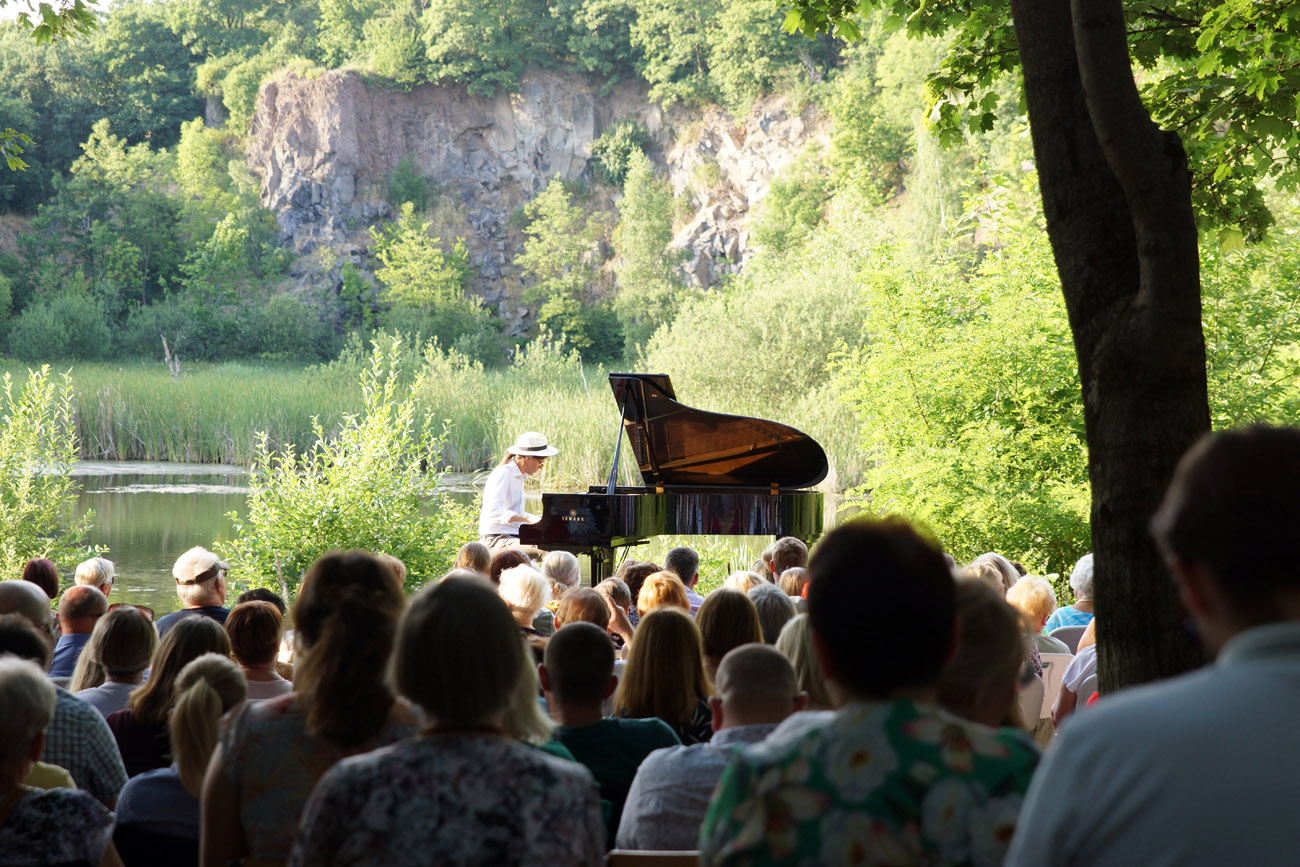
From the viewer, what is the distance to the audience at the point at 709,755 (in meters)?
2.28

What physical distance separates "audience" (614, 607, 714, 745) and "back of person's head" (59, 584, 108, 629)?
238cm

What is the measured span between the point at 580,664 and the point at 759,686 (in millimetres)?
625

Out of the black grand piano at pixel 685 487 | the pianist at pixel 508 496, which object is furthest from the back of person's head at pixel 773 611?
the pianist at pixel 508 496

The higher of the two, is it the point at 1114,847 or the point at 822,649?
the point at 822,649

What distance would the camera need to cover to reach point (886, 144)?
118ft

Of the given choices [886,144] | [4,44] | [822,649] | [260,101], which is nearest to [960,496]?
[822,649]

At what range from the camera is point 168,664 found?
A: 3.15 metres

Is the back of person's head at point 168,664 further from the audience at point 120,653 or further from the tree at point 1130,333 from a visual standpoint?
the tree at point 1130,333

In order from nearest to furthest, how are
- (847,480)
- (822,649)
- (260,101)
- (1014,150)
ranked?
(822,649) → (847,480) → (1014,150) → (260,101)

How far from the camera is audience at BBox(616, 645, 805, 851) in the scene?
2283 millimetres

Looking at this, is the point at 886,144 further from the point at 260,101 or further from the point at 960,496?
the point at 960,496

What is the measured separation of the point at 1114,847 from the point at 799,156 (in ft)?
128

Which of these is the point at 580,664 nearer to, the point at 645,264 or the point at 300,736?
the point at 300,736

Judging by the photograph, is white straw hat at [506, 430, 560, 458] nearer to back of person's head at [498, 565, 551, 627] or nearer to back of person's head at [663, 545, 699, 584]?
back of person's head at [663, 545, 699, 584]
